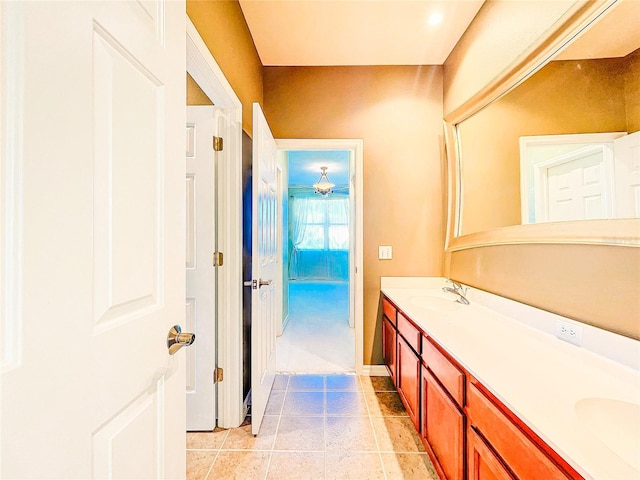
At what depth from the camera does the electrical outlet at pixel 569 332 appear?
1.19 metres

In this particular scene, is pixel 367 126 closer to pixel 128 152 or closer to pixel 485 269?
pixel 485 269

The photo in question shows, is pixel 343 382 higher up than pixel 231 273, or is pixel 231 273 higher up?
pixel 231 273

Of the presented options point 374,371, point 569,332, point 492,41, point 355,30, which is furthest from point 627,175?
point 374,371

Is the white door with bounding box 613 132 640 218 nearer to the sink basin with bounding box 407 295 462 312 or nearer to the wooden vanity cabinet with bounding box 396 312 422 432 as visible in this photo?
the wooden vanity cabinet with bounding box 396 312 422 432

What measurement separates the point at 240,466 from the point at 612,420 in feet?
5.36

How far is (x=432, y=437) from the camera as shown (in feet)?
4.65

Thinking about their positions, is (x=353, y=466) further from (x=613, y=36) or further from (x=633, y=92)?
(x=613, y=36)

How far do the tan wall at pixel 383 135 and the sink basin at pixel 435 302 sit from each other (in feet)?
1.25

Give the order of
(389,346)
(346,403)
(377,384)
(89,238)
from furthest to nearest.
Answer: (377,384) < (389,346) < (346,403) < (89,238)

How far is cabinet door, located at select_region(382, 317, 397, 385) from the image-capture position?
2146mm

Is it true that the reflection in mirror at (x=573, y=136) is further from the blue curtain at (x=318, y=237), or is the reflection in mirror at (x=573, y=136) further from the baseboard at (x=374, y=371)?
the blue curtain at (x=318, y=237)

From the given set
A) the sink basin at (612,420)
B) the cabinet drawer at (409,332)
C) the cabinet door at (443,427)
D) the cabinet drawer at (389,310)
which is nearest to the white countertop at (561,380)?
the sink basin at (612,420)

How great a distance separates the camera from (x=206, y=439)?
5.84 feet

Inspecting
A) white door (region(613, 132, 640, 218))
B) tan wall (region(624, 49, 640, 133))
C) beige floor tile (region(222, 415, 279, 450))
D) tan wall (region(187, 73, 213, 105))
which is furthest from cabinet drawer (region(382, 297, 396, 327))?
tan wall (region(187, 73, 213, 105))
